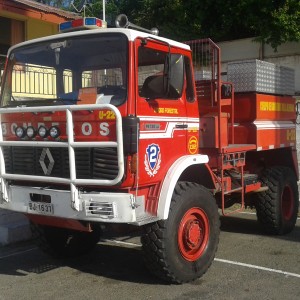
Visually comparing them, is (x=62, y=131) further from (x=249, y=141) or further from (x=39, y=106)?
(x=249, y=141)

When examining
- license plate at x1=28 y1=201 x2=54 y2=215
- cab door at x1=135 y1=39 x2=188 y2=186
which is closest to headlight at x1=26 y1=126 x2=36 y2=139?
license plate at x1=28 y1=201 x2=54 y2=215

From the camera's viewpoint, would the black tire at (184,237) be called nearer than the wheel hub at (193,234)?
Yes

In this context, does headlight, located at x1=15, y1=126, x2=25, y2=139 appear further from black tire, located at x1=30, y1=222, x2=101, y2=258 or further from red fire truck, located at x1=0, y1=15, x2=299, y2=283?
black tire, located at x1=30, y1=222, x2=101, y2=258

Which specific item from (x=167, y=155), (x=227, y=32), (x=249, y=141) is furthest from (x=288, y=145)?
(x=227, y=32)

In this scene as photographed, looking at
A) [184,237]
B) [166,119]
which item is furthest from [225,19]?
[184,237]

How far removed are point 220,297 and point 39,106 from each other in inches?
104

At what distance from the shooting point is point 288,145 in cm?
792

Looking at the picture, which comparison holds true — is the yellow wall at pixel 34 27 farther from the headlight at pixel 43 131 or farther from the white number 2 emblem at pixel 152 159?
the white number 2 emblem at pixel 152 159

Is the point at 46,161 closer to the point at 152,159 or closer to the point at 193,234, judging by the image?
the point at 152,159

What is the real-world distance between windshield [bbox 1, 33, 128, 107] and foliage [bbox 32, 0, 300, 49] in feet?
46.0

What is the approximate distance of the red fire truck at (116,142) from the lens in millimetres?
4664

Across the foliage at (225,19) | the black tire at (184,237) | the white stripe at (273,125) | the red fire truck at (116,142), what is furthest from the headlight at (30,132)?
the foliage at (225,19)

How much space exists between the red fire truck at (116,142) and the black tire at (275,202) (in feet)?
4.50

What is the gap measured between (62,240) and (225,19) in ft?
55.4
